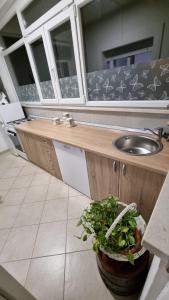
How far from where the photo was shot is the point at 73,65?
6.16 ft

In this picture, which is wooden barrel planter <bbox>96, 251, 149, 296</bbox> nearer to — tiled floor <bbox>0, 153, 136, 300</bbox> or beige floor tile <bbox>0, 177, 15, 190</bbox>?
tiled floor <bbox>0, 153, 136, 300</bbox>

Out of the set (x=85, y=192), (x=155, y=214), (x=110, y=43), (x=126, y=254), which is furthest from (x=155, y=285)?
(x=110, y=43)

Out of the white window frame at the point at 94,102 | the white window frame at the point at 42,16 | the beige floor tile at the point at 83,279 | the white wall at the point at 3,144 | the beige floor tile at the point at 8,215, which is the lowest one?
the beige floor tile at the point at 8,215

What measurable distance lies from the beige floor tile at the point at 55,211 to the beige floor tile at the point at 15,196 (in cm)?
47

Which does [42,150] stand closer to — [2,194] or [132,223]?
[2,194]

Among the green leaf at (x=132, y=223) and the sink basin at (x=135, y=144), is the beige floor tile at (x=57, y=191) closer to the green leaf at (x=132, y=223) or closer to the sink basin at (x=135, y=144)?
the sink basin at (x=135, y=144)

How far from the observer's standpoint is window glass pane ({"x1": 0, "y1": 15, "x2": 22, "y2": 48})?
241 centimetres

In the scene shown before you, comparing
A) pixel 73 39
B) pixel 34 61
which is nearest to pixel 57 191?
pixel 73 39

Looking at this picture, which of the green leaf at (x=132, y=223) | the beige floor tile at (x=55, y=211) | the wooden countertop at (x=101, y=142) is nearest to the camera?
the green leaf at (x=132, y=223)

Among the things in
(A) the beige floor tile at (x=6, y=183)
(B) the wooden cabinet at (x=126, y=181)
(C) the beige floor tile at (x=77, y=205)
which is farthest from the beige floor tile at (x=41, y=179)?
(B) the wooden cabinet at (x=126, y=181)

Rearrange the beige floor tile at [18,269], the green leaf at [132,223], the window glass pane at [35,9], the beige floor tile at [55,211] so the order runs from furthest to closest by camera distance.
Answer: the window glass pane at [35,9] → the beige floor tile at [55,211] → the beige floor tile at [18,269] → the green leaf at [132,223]

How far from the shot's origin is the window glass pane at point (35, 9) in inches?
72.3

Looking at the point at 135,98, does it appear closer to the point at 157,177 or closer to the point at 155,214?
the point at 157,177

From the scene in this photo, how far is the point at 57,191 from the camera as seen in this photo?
83.3 inches
